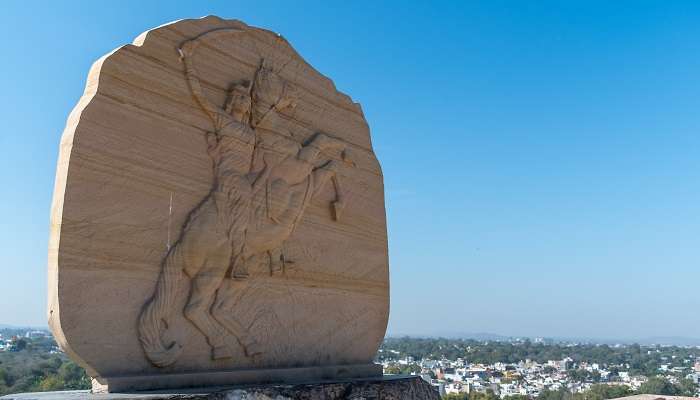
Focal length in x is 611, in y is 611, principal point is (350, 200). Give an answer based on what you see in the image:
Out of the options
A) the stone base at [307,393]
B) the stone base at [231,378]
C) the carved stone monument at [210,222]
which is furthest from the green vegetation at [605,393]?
the carved stone monument at [210,222]

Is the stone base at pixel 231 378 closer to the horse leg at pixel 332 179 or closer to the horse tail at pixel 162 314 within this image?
the horse tail at pixel 162 314

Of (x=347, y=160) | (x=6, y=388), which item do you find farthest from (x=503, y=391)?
(x=347, y=160)

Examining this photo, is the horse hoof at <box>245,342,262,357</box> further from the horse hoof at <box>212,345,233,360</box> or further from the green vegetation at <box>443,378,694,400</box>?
the green vegetation at <box>443,378,694,400</box>

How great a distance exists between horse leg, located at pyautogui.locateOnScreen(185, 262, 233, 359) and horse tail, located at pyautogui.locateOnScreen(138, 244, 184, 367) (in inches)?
4.8

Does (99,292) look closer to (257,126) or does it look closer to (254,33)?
(257,126)

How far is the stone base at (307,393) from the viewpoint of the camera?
312cm

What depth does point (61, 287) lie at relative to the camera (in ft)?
10.2

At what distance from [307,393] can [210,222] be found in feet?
4.10

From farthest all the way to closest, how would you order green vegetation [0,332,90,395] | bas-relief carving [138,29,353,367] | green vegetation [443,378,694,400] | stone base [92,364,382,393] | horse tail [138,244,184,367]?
green vegetation [443,378,694,400] < green vegetation [0,332,90,395] < bas-relief carving [138,29,353,367] < horse tail [138,244,184,367] < stone base [92,364,382,393]

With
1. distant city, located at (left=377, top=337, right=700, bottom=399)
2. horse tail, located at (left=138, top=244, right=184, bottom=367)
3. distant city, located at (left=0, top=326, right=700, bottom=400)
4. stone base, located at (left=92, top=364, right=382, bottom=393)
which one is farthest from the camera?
distant city, located at (left=377, top=337, right=700, bottom=399)

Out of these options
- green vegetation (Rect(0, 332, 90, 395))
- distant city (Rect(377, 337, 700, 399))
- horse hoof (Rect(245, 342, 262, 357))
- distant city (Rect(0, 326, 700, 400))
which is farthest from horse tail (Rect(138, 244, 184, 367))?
distant city (Rect(377, 337, 700, 399))

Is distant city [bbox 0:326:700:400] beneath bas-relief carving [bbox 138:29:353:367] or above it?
beneath

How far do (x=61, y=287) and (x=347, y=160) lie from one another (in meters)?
2.64

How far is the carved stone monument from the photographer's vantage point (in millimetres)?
3277
